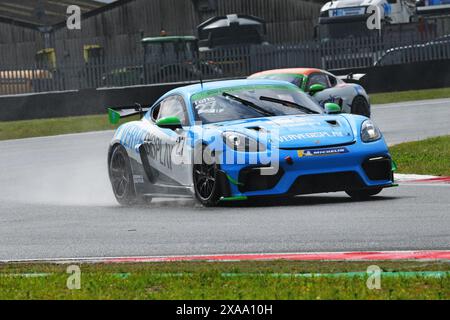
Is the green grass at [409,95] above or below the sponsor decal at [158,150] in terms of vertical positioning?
below

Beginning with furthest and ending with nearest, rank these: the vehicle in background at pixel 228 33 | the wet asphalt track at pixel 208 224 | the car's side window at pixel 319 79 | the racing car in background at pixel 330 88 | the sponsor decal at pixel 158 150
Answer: the vehicle in background at pixel 228 33, the car's side window at pixel 319 79, the racing car in background at pixel 330 88, the sponsor decal at pixel 158 150, the wet asphalt track at pixel 208 224

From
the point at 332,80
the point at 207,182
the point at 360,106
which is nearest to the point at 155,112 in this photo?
the point at 207,182

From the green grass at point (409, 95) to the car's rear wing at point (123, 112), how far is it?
716 inches

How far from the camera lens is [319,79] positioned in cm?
2242

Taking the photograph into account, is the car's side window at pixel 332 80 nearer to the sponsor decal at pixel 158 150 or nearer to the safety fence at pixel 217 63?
the sponsor decal at pixel 158 150

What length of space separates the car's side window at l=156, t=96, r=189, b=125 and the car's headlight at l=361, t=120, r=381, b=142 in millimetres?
1926

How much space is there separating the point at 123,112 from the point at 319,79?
7.84 m

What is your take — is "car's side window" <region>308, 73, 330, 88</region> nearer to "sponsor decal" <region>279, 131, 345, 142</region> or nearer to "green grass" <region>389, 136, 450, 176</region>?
"green grass" <region>389, 136, 450, 176</region>

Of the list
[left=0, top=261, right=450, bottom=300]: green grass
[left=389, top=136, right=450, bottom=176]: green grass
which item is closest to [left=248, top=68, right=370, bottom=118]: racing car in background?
[left=389, top=136, right=450, bottom=176]: green grass

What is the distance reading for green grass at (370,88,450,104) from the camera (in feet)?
108

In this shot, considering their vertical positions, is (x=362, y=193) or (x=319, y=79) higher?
(x=319, y=79)

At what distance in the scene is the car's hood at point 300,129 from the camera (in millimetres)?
12047

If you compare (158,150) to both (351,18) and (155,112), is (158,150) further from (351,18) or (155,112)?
(351,18)

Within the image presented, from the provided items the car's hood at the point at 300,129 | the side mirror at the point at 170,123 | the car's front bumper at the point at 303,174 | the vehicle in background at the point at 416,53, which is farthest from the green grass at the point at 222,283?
the vehicle in background at the point at 416,53
